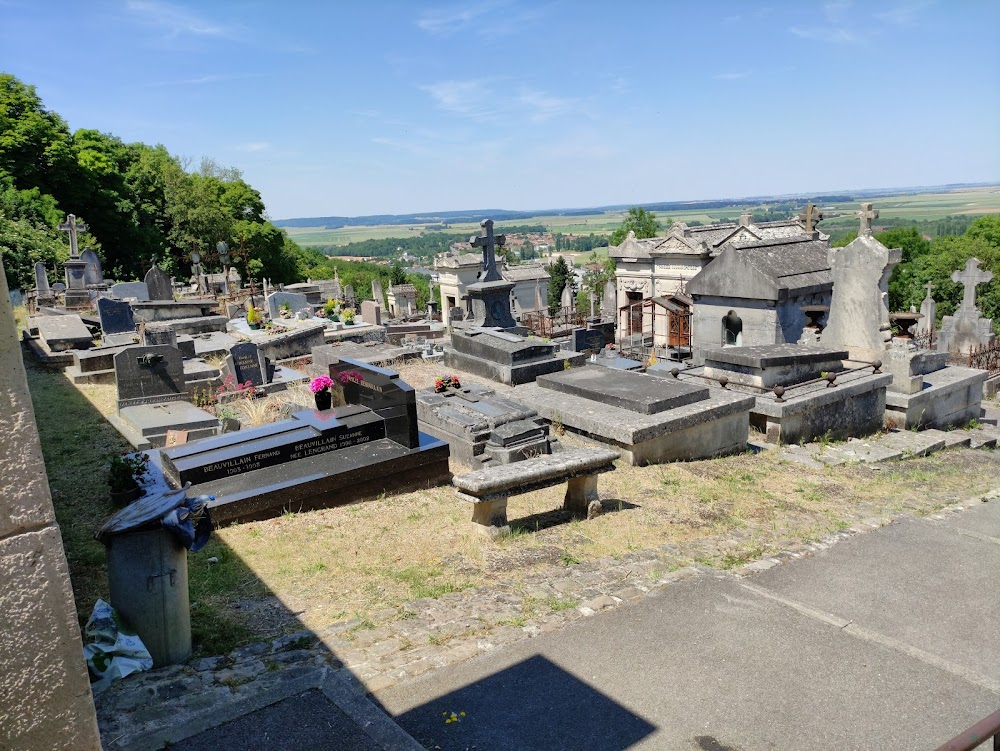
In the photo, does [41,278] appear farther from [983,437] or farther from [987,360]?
[987,360]

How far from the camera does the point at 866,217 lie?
12.6m

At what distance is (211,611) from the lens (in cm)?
491

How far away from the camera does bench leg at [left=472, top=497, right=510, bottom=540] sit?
6.13m

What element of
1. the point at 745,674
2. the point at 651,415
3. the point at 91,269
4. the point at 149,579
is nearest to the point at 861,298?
the point at 651,415

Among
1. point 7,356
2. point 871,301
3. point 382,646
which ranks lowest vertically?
point 382,646

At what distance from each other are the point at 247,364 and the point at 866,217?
10.7 metres

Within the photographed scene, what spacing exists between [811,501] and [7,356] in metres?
7.44

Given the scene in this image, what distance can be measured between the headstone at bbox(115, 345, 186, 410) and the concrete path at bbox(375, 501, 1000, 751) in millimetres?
8246

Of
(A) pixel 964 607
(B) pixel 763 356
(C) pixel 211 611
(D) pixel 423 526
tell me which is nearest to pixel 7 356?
(C) pixel 211 611

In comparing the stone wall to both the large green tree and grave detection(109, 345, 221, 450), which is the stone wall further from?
the large green tree

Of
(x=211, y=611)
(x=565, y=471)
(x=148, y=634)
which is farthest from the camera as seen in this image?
(x=565, y=471)

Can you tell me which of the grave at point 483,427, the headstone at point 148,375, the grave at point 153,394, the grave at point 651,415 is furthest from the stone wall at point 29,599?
the headstone at point 148,375

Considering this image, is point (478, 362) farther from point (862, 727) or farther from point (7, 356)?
point (7, 356)

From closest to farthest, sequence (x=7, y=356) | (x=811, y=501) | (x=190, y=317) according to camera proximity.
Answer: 1. (x=7, y=356)
2. (x=811, y=501)
3. (x=190, y=317)
